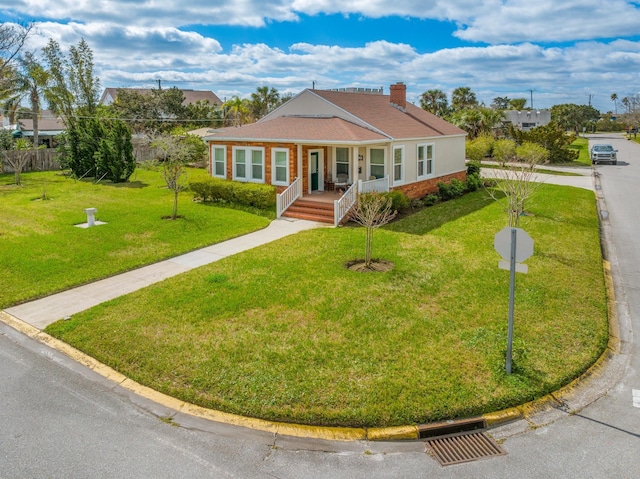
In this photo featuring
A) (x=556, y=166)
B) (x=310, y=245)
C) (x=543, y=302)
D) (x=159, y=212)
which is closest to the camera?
(x=543, y=302)

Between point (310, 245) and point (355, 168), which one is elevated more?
point (355, 168)

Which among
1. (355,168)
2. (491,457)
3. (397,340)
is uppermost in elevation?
(355,168)

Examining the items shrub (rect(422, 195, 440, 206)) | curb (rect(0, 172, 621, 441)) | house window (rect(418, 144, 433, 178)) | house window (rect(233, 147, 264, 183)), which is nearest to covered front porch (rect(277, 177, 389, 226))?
house window (rect(233, 147, 264, 183))

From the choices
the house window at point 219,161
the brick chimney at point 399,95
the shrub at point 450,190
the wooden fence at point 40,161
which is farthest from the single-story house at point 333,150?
the wooden fence at point 40,161

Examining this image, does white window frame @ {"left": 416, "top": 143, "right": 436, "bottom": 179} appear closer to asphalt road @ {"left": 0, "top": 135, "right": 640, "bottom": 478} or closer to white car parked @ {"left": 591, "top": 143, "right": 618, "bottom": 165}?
asphalt road @ {"left": 0, "top": 135, "right": 640, "bottom": 478}

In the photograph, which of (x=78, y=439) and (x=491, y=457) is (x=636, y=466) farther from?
(x=78, y=439)

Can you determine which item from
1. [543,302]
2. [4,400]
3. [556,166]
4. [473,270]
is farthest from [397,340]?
[556,166]

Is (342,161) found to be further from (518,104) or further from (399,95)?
(518,104)
